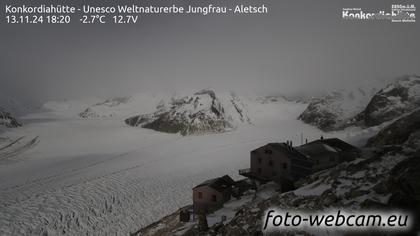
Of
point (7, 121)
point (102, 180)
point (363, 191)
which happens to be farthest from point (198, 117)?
point (363, 191)

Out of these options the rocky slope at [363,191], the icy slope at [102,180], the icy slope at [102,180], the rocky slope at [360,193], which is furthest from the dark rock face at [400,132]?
the icy slope at [102,180]

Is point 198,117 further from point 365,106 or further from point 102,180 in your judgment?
point 102,180

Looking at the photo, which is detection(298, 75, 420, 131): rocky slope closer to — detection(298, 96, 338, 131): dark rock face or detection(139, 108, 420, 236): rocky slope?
detection(298, 96, 338, 131): dark rock face

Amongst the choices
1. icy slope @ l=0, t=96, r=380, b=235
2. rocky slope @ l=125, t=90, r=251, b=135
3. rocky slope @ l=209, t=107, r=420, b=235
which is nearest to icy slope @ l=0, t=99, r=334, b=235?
icy slope @ l=0, t=96, r=380, b=235

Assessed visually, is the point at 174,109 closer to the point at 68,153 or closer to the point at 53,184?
the point at 68,153

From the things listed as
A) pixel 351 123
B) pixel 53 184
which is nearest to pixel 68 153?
pixel 53 184

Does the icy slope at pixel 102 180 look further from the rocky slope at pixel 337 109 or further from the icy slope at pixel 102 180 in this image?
the rocky slope at pixel 337 109

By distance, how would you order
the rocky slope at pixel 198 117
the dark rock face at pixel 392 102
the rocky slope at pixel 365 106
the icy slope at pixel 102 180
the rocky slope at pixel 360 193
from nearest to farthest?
the rocky slope at pixel 360 193 < the icy slope at pixel 102 180 < the dark rock face at pixel 392 102 < the rocky slope at pixel 365 106 < the rocky slope at pixel 198 117
